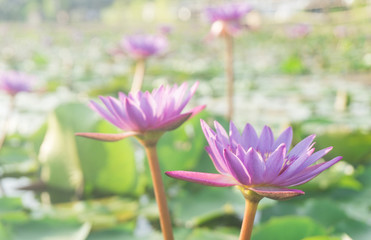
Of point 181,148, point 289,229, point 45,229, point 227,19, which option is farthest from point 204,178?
point 227,19

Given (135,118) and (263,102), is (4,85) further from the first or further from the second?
(263,102)

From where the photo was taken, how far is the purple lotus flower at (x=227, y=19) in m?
1.76

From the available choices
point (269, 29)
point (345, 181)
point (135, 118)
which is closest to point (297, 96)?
point (345, 181)

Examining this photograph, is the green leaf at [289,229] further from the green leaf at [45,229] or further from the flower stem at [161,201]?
the green leaf at [45,229]

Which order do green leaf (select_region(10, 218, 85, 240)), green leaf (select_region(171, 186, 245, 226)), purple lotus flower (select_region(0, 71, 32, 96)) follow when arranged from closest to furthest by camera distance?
1. green leaf (select_region(10, 218, 85, 240))
2. green leaf (select_region(171, 186, 245, 226))
3. purple lotus flower (select_region(0, 71, 32, 96))

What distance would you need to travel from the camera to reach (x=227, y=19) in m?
1.78

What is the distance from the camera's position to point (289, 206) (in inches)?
36.7

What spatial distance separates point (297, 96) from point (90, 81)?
61.3 inches

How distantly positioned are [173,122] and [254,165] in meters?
0.15

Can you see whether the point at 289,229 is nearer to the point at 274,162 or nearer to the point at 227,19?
the point at 274,162

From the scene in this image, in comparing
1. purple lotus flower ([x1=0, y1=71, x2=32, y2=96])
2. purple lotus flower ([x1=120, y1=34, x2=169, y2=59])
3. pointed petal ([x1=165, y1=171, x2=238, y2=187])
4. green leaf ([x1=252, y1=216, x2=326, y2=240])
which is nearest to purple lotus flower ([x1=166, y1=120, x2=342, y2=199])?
pointed petal ([x1=165, y1=171, x2=238, y2=187])

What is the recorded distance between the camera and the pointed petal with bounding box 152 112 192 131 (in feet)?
1.56

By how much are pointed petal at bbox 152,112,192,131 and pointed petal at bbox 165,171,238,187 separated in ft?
0.33

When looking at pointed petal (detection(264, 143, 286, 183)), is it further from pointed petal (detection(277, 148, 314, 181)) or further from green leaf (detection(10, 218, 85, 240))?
green leaf (detection(10, 218, 85, 240))
